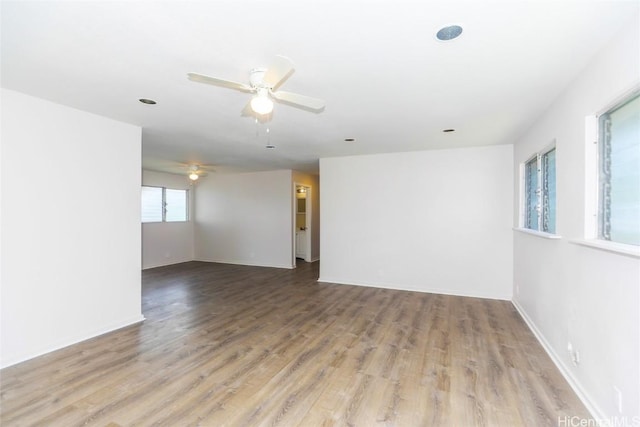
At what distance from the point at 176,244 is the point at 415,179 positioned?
639 cm

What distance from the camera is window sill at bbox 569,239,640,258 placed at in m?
1.54

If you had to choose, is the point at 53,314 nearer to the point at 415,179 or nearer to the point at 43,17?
the point at 43,17

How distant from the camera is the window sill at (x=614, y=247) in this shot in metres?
1.54

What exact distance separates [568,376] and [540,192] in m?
1.97

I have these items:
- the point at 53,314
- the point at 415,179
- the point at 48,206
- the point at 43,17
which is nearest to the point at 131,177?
the point at 48,206

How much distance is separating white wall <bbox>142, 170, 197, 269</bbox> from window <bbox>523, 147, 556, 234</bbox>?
25.3 feet

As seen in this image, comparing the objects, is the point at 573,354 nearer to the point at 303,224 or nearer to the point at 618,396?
the point at 618,396

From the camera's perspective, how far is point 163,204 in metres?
7.73

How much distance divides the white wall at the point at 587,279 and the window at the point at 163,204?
7860 mm

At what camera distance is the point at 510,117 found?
3.21m

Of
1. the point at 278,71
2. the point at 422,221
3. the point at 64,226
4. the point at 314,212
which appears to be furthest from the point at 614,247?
the point at 314,212

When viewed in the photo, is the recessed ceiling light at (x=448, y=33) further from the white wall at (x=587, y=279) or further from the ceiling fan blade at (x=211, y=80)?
the ceiling fan blade at (x=211, y=80)

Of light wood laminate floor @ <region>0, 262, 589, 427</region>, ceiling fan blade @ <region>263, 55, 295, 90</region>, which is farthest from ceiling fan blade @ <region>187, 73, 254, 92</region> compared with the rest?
light wood laminate floor @ <region>0, 262, 589, 427</region>

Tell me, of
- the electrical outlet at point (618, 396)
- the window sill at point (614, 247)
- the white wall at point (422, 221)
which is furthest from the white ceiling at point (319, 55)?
the electrical outlet at point (618, 396)
